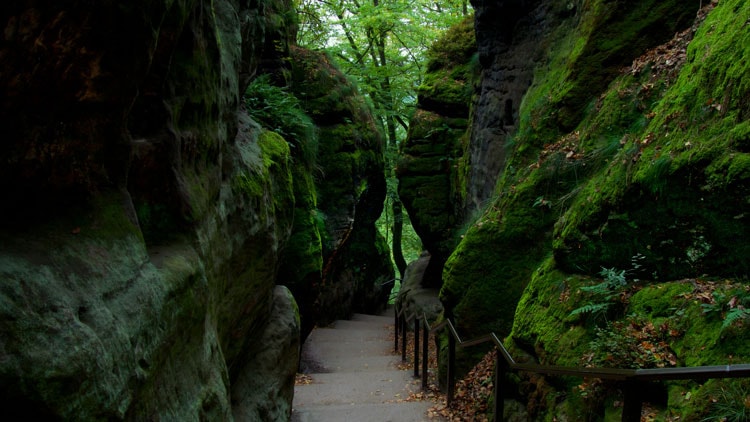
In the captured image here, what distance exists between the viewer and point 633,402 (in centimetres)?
271

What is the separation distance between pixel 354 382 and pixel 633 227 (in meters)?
6.03

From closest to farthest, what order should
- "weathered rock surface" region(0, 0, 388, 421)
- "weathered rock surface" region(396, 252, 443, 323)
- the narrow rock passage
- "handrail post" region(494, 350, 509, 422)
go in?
"weathered rock surface" region(0, 0, 388, 421), "handrail post" region(494, 350, 509, 422), the narrow rock passage, "weathered rock surface" region(396, 252, 443, 323)

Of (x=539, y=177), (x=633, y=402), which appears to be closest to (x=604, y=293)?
(x=633, y=402)

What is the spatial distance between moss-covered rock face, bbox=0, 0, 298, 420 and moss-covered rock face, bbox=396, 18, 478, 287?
32.9ft

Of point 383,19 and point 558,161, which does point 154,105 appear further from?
point 383,19


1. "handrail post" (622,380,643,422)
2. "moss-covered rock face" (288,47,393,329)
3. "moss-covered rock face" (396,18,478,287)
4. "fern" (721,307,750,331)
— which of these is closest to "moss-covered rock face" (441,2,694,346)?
"fern" (721,307,750,331)

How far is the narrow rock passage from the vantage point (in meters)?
6.66

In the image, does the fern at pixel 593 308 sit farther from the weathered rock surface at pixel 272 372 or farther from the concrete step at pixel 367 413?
the weathered rock surface at pixel 272 372

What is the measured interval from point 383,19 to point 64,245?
17.7 meters

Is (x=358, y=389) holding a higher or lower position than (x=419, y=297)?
lower

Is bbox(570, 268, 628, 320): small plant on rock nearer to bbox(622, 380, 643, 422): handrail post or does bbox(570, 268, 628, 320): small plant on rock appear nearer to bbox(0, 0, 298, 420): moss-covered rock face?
bbox(622, 380, 643, 422): handrail post

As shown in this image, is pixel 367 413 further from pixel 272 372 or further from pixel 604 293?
pixel 604 293

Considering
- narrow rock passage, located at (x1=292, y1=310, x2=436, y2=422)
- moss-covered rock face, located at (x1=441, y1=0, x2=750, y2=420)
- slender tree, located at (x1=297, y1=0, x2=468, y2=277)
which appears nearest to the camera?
moss-covered rock face, located at (x1=441, y1=0, x2=750, y2=420)

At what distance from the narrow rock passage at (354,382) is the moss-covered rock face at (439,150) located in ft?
10.6
